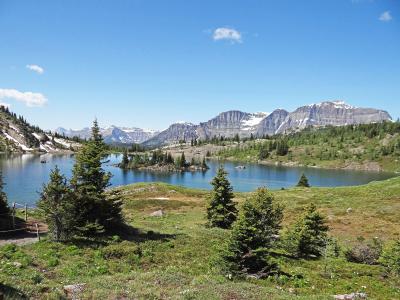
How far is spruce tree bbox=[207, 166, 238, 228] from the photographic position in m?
44.4

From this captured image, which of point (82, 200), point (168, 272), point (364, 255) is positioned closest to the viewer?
point (168, 272)

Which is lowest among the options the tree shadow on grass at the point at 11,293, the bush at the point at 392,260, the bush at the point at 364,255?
the bush at the point at 364,255

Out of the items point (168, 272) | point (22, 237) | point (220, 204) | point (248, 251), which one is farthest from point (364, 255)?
point (22, 237)

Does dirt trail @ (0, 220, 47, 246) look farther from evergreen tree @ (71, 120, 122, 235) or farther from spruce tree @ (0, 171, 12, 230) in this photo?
evergreen tree @ (71, 120, 122, 235)

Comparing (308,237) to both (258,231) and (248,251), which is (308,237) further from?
(248,251)

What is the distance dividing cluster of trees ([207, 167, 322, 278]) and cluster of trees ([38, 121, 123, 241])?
41.5 ft

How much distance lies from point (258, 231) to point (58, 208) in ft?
53.2

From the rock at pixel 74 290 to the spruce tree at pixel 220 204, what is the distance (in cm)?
2765

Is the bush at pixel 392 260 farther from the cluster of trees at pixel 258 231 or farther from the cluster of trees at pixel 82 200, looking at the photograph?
the cluster of trees at pixel 82 200

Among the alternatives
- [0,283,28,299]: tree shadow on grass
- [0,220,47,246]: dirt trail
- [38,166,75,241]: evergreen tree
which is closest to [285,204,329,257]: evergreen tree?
[38,166,75,241]: evergreen tree

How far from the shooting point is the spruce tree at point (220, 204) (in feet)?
146

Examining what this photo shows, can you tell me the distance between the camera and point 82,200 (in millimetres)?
31359

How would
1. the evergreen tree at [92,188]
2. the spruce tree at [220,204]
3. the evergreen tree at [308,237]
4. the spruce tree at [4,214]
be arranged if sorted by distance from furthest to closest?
the spruce tree at [220,204], the spruce tree at [4,214], the evergreen tree at [308,237], the evergreen tree at [92,188]

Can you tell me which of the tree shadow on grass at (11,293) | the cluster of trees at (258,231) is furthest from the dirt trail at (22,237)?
the cluster of trees at (258,231)
